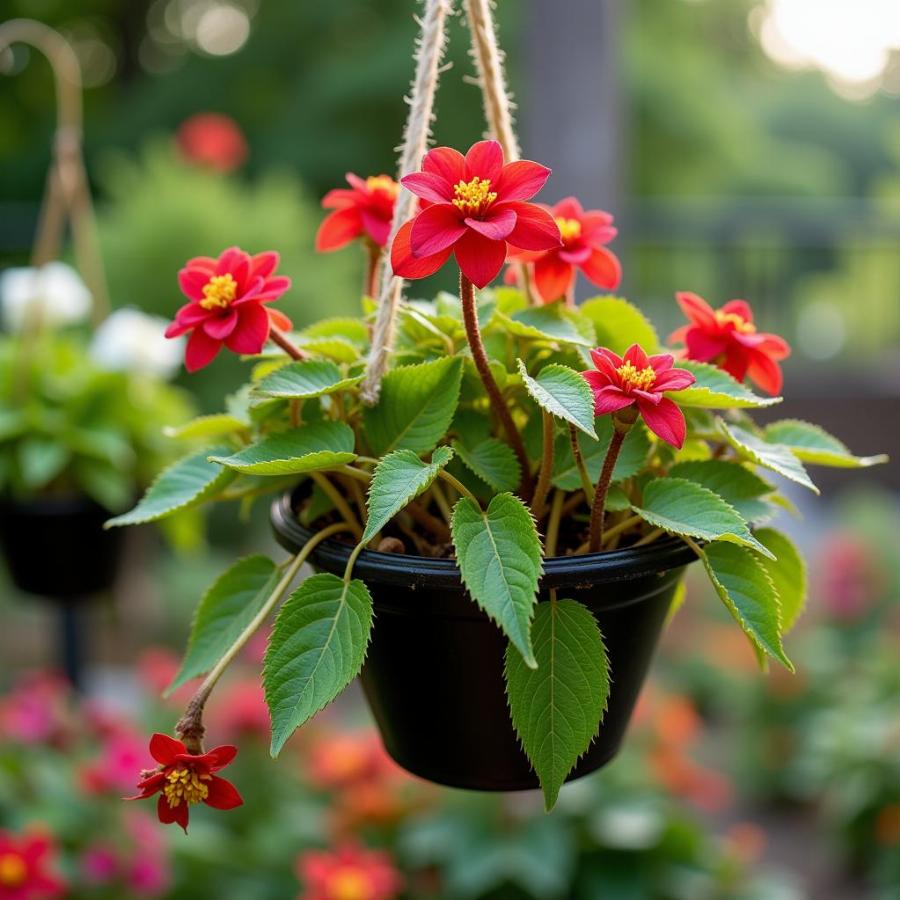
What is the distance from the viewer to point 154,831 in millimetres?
1847

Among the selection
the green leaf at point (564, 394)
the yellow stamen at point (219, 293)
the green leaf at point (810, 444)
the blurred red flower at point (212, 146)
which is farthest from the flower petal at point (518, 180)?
the blurred red flower at point (212, 146)

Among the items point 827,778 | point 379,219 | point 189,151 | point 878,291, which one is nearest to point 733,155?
point 878,291

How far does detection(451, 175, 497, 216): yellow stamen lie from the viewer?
0.65 meters

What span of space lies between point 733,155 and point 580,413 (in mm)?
9096

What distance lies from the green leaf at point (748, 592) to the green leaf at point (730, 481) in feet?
0.25

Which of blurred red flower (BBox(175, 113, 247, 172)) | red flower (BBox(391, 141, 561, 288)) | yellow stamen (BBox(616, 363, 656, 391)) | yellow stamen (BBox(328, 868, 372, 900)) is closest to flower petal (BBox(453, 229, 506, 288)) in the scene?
red flower (BBox(391, 141, 561, 288))

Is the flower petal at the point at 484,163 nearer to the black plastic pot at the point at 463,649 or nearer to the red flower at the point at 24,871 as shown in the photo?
the black plastic pot at the point at 463,649

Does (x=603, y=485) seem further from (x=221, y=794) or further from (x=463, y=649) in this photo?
(x=221, y=794)

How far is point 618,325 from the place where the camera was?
2.92 ft

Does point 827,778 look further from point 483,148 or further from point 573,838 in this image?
point 483,148

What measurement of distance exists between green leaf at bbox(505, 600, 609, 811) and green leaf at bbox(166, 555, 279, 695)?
0.22m

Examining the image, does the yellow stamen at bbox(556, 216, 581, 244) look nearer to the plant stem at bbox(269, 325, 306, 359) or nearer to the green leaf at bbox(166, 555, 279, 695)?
the plant stem at bbox(269, 325, 306, 359)

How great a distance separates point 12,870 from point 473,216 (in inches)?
47.1

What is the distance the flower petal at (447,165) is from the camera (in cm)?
67
